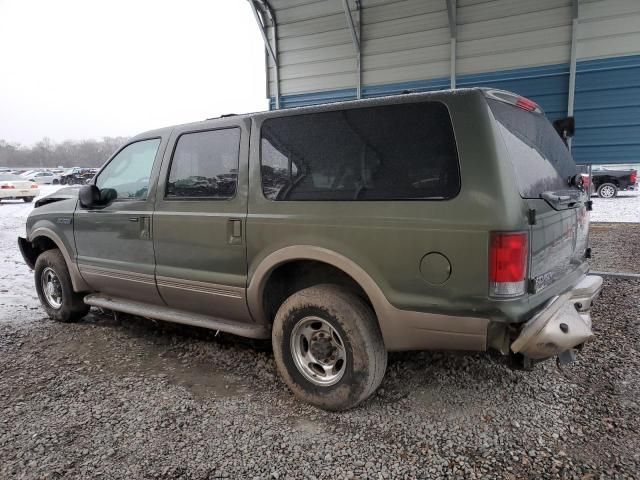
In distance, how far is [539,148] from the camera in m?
2.92

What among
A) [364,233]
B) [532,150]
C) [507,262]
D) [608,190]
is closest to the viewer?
[507,262]

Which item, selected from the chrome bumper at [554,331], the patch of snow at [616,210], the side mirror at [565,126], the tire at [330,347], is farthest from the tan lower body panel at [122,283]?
the patch of snow at [616,210]

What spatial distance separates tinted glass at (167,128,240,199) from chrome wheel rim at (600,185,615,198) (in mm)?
20660

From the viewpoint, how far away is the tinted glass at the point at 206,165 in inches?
132

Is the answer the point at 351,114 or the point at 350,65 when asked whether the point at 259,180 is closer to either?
the point at 351,114

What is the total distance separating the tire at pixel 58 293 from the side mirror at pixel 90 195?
100cm

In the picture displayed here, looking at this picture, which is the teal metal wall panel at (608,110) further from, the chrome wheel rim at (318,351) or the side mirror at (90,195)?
the side mirror at (90,195)

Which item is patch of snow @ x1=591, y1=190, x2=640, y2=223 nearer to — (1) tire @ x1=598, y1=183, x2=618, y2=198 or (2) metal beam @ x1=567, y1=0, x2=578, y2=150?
(1) tire @ x1=598, y1=183, x2=618, y2=198

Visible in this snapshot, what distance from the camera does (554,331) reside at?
2457 millimetres

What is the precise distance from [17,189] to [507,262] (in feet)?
79.8

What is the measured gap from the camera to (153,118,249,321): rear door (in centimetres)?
328

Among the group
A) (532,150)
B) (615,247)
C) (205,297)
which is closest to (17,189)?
(205,297)

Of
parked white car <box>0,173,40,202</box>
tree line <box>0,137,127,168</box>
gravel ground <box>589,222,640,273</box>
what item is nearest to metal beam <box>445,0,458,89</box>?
gravel ground <box>589,222,640,273</box>

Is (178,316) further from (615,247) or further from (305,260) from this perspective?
(615,247)
